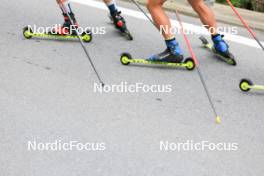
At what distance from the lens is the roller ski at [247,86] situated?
6.14m

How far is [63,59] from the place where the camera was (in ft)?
23.3

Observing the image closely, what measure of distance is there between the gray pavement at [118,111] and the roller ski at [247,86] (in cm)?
7

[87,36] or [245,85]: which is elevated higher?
[245,85]

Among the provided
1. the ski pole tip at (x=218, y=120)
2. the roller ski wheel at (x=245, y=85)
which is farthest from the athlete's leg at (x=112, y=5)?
the ski pole tip at (x=218, y=120)

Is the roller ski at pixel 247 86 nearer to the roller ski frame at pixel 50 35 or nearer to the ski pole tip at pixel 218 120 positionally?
the ski pole tip at pixel 218 120

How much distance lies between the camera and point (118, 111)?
18.8ft

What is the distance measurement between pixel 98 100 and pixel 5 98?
3.23 feet

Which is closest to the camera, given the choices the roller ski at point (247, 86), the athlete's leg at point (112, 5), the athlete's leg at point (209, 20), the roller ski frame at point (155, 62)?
the roller ski at point (247, 86)

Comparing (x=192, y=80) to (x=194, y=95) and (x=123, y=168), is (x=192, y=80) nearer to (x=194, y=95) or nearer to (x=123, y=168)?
(x=194, y=95)

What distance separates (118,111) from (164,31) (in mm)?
1427

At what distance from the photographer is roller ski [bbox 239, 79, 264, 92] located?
20.1 ft

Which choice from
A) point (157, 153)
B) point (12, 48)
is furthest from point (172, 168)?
point (12, 48)

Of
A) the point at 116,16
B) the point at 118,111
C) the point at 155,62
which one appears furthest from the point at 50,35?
the point at 118,111

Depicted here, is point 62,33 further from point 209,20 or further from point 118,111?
point 118,111
